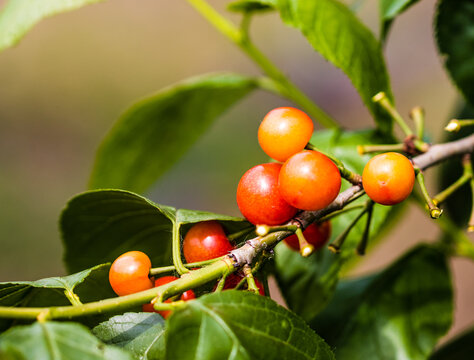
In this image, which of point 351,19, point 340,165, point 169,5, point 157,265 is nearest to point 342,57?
point 351,19

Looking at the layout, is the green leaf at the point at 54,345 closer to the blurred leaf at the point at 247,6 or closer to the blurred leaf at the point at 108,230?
the blurred leaf at the point at 108,230

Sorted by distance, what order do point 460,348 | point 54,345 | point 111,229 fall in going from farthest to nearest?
point 460,348
point 111,229
point 54,345

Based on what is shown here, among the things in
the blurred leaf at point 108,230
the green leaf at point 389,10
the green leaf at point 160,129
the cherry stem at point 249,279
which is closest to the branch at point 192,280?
the cherry stem at point 249,279

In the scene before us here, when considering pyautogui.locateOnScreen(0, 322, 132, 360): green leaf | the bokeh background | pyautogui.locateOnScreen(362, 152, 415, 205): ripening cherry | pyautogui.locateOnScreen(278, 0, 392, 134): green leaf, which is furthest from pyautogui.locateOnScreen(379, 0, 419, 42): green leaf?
the bokeh background

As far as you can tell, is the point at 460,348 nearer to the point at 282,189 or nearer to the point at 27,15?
Answer: the point at 282,189

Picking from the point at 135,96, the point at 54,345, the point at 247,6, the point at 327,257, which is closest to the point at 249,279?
the point at 54,345

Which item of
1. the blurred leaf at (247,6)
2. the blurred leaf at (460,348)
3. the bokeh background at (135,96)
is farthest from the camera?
the bokeh background at (135,96)
